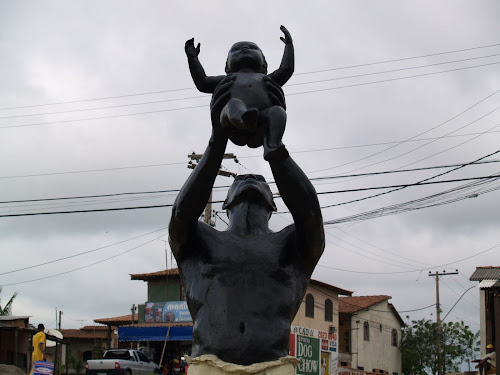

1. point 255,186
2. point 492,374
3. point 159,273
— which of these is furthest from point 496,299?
point 159,273

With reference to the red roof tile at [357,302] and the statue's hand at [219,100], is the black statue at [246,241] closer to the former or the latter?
the statue's hand at [219,100]

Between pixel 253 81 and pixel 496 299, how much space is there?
1293cm

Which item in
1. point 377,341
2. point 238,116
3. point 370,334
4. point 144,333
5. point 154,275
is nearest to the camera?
point 238,116

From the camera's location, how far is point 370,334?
151ft

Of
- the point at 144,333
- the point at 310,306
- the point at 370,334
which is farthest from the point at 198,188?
the point at 370,334

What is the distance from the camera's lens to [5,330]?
50.0ft

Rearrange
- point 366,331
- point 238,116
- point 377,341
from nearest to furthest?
point 238,116 → point 366,331 → point 377,341

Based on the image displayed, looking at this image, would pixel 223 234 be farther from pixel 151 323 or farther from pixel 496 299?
pixel 151 323

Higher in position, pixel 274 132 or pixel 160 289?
pixel 274 132

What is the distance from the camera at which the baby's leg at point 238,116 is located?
8.00 feet

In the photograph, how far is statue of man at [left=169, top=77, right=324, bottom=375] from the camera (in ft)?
8.59

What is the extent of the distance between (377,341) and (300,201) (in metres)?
46.6

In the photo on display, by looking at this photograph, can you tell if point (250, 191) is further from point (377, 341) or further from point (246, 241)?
point (377, 341)

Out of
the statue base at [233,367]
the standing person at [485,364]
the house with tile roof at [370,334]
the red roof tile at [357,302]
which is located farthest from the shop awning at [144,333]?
the statue base at [233,367]
